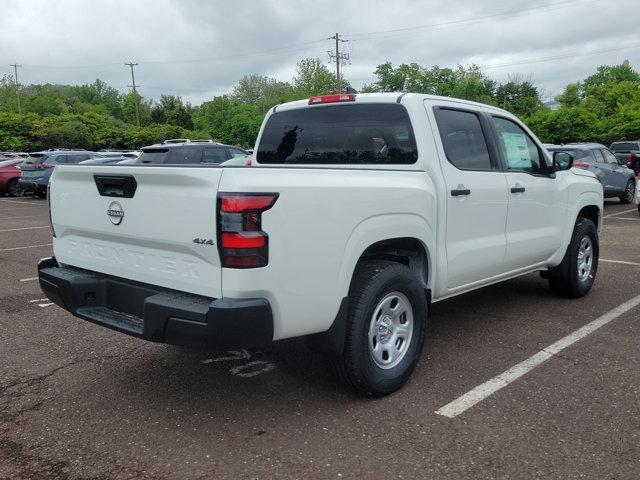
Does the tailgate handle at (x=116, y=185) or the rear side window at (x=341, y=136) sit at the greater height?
A: the rear side window at (x=341, y=136)

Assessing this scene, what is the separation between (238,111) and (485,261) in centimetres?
8901

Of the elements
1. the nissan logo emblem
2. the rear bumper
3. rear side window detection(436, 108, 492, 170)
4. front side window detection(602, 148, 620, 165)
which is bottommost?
the rear bumper

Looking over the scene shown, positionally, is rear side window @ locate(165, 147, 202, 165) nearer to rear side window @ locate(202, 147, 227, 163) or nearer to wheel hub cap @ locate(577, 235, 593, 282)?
rear side window @ locate(202, 147, 227, 163)

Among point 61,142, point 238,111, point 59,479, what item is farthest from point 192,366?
point 238,111

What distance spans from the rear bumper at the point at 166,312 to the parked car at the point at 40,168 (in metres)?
18.3

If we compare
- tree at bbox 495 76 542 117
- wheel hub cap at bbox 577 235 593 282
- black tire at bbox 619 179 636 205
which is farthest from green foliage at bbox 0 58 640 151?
wheel hub cap at bbox 577 235 593 282

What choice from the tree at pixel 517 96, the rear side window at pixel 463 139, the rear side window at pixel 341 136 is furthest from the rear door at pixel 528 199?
the tree at pixel 517 96

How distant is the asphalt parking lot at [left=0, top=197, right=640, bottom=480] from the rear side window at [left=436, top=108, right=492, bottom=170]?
1430 millimetres

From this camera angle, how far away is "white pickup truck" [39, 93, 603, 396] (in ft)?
9.73

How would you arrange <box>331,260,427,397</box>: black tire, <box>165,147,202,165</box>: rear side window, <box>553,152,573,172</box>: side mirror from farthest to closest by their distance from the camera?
1. <box>165,147,202,165</box>: rear side window
2. <box>553,152,573,172</box>: side mirror
3. <box>331,260,427,397</box>: black tire

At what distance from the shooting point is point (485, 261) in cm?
456

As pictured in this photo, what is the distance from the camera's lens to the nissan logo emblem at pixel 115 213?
135 inches

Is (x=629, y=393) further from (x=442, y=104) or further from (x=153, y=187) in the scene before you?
(x=153, y=187)

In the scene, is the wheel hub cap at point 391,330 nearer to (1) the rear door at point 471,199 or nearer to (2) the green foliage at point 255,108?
(1) the rear door at point 471,199
